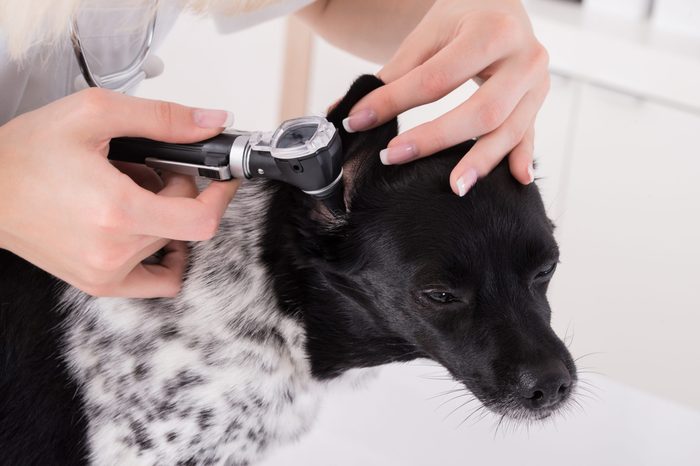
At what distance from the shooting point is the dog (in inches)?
36.1

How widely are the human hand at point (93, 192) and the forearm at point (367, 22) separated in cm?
53

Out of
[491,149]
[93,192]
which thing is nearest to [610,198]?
[491,149]

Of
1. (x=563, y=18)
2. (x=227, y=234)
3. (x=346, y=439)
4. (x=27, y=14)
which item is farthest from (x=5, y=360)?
(x=563, y=18)

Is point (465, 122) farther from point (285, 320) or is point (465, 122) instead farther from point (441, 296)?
point (285, 320)

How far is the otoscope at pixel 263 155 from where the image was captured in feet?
2.56

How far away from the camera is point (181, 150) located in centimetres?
82

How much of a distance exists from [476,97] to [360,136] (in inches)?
5.1

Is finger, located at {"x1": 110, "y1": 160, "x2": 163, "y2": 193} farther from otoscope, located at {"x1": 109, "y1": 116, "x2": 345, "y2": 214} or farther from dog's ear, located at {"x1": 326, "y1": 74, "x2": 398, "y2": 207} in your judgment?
dog's ear, located at {"x1": 326, "y1": 74, "x2": 398, "y2": 207}

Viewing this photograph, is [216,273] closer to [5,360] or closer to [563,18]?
[5,360]

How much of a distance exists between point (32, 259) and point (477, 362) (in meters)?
0.47

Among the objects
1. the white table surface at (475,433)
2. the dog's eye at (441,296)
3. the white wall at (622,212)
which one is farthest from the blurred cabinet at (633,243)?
the dog's eye at (441,296)

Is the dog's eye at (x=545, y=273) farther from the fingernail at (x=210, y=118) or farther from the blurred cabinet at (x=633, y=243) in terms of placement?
the blurred cabinet at (x=633, y=243)

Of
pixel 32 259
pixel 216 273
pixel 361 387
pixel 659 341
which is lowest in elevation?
pixel 659 341

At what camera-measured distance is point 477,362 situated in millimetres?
928
